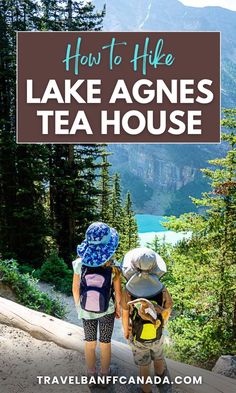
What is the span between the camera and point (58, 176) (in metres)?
22.2

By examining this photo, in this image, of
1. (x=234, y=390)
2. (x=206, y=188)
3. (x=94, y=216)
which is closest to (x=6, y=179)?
(x=94, y=216)

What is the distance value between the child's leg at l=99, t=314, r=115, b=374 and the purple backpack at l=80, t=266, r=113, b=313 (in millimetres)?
196

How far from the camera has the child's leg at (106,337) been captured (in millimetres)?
4207

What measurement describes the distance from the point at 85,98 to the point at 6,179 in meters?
15.0

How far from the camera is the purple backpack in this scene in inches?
157

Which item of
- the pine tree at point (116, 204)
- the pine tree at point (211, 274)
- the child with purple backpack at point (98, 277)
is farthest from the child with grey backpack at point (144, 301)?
the pine tree at point (116, 204)

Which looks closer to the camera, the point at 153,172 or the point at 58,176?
the point at 58,176

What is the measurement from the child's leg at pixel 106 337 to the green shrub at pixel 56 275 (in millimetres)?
9971

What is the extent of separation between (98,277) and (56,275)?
11.5 meters

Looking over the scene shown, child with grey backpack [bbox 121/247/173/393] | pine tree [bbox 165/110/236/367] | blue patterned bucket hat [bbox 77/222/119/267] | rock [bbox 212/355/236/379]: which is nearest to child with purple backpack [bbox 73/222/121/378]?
blue patterned bucket hat [bbox 77/222/119/267]

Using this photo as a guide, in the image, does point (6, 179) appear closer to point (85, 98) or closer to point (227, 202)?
point (227, 202)

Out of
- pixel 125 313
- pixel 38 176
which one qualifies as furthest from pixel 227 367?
pixel 38 176

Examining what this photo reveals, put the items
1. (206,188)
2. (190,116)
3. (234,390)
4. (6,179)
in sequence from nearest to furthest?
1. (234,390)
2. (190,116)
3. (6,179)
4. (206,188)

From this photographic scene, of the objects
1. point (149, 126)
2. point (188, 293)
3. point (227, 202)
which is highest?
point (149, 126)
